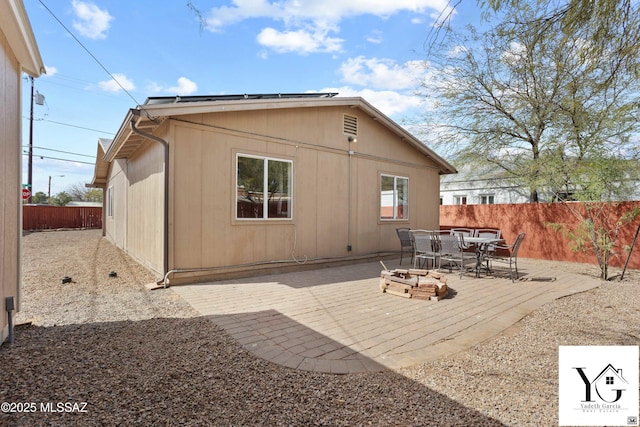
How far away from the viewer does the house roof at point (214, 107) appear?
524 centimetres

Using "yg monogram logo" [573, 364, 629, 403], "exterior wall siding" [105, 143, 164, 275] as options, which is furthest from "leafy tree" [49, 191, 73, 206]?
"yg monogram logo" [573, 364, 629, 403]

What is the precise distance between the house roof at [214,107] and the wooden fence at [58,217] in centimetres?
1674

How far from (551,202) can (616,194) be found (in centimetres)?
196

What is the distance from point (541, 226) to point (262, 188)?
8843 millimetres

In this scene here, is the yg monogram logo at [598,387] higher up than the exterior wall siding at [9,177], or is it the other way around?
the exterior wall siding at [9,177]

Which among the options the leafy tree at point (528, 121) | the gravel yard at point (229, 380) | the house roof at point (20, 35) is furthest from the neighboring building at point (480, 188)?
the house roof at point (20, 35)

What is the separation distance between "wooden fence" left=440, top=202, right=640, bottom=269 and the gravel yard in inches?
227

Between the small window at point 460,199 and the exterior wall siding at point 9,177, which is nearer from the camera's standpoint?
the exterior wall siding at point 9,177

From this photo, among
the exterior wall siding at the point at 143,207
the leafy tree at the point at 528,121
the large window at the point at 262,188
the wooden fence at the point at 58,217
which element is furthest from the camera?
the wooden fence at the point at 58,217

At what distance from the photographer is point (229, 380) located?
243 cm

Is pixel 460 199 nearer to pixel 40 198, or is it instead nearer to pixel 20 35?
pixel 20 35

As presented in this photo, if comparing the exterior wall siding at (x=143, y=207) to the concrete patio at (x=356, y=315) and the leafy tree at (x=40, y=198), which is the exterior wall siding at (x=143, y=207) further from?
the leafy tree at (x=40, y=198)

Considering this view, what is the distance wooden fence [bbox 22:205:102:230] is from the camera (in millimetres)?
20500

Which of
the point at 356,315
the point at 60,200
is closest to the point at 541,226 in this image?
the point at 356,315
